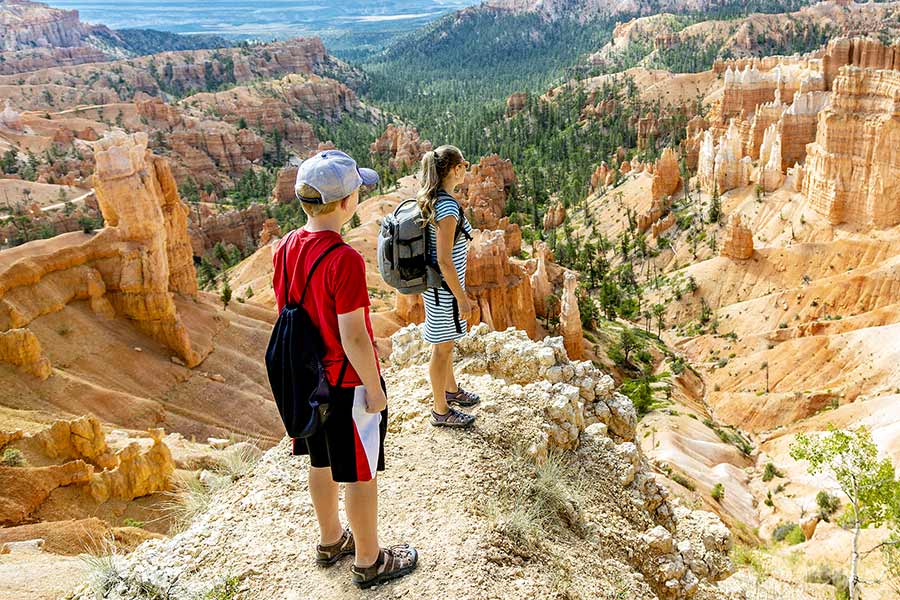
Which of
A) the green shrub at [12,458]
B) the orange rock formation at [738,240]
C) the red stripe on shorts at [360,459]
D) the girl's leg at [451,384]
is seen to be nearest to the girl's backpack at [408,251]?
the girl's leg at [451,384]

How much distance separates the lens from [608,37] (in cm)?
16462

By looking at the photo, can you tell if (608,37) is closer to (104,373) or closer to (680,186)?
(680,186)

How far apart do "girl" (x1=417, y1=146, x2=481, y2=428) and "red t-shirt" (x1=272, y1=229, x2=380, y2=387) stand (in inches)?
59.5

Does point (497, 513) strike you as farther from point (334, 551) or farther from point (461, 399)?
point (461, 399)

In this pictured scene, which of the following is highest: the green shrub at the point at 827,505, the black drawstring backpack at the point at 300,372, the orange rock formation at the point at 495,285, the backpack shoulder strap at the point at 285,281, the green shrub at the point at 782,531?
the backpack shoulder strap at the point at 285,281

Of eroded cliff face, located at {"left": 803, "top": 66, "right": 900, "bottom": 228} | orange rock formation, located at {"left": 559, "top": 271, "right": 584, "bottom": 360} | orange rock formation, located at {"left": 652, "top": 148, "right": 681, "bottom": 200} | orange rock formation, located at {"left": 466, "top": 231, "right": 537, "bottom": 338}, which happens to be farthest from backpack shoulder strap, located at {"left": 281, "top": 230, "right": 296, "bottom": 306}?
orange rock formation, located at {"left": 652, "top": 148, "right": 681, "bottom": 200}

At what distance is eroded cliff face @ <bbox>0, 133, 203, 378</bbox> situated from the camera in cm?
1881

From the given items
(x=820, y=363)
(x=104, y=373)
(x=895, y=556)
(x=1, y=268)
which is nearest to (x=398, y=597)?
(x=895, y=556)

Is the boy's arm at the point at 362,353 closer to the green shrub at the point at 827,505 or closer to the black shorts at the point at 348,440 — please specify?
the black shorts at the point at 348,440

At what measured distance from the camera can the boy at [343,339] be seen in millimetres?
3641

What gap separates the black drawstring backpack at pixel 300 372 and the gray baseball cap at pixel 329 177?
0.32 m

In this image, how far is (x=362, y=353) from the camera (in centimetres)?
368

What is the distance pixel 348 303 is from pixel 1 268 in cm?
1849

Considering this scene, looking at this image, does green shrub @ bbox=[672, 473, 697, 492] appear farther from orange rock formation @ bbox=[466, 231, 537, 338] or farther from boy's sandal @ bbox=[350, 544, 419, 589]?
boy's sandal @ bbox=[350, 544, 419, 589]
